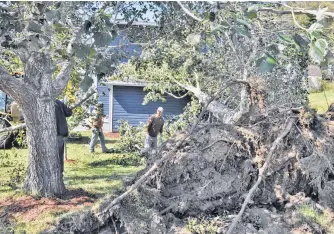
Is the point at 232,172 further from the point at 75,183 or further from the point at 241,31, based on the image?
the point at 75,183

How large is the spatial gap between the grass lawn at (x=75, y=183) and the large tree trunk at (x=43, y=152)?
296 mm

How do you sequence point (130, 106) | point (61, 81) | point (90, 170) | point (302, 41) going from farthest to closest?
point (130, 106) < point (90, 170) < point (61, 81) < point (302, 41)

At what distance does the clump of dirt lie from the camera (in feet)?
14.1

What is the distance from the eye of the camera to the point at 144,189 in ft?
14.6

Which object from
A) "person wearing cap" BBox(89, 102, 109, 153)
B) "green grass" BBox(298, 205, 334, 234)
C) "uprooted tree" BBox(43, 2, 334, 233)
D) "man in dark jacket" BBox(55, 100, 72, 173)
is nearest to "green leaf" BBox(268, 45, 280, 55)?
"uprooted tree" BBox(43, 2, 334, 233)

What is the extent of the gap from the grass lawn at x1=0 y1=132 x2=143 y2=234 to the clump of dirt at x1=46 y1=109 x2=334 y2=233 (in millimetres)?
601

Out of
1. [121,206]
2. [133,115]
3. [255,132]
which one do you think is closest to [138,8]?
[255,132]

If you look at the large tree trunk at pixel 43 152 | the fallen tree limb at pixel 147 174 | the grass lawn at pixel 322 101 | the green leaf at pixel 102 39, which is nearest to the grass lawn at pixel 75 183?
the large tree trunk at pixel 43 152

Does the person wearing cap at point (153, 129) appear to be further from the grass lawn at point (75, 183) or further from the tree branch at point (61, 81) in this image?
the tree branch at point (61, 81)

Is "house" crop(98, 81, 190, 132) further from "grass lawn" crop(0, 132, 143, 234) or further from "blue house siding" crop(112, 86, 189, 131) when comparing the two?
"grass lawn" crop(0, 132, 143, 234)

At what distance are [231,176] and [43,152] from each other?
429cm

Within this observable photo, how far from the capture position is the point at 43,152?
7.70 meters

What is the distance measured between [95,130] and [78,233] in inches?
379

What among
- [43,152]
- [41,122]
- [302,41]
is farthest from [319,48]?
[43,152]
